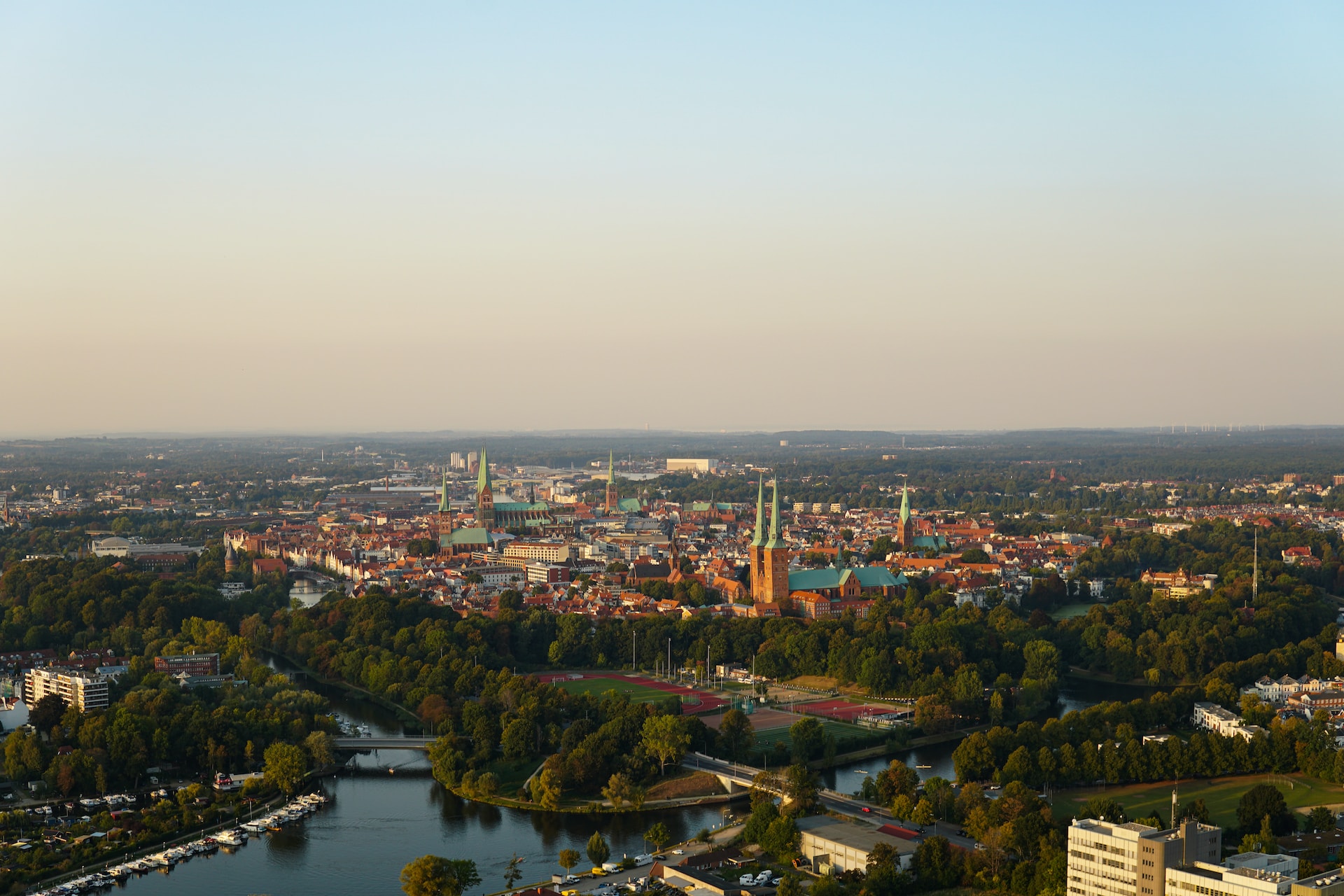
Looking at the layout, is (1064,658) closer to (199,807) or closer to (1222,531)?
(199,807)

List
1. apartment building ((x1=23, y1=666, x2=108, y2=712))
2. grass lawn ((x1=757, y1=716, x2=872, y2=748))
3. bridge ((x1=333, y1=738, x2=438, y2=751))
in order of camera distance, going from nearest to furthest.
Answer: bridge ((x1=333, y1=738, x2=438, y2=751)) → grass lawn ((x1=757, y1=716, x2=872, y2=748)) → apartment building ((x1=23, y1=666, x2=108, y2=712))

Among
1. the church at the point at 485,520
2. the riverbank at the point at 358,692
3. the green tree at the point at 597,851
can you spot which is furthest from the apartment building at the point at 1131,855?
the church at the point at 485,520

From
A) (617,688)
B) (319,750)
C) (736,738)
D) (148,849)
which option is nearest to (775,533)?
(617,688)

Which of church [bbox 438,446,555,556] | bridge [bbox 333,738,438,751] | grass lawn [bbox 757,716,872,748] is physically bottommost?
bridge [bbox 333,738,438,751]

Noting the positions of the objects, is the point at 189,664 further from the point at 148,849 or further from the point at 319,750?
the point at 148,849

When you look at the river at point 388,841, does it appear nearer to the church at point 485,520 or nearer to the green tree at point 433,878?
the green tree at point 433,878

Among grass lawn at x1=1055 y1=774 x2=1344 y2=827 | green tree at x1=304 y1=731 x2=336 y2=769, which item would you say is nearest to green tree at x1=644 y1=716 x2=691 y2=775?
green tree at x1=304 y1=731 x2=336 y2=769

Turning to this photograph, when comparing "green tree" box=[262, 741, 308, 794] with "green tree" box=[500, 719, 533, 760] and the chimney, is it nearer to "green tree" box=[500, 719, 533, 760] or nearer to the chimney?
"green tree" box=[500, 719, 533, 760]
